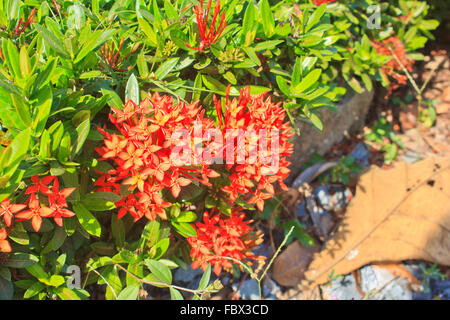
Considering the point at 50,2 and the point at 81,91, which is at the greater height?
the point at 50,2

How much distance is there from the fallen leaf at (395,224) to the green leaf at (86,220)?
4.45 ft

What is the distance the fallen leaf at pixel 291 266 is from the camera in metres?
2.32

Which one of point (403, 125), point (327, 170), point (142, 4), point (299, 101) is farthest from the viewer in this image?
point (403, 125)

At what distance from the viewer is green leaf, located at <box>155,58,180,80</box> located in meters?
1.56

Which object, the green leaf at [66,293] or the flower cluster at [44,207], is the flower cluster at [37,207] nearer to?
the flower cluster at [44,207]

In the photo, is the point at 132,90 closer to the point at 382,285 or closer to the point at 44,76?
the point at 44,76

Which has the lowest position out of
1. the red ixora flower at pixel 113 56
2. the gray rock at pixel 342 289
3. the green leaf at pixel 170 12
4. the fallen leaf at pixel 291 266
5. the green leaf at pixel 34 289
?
the gray rock at pixel 342 289

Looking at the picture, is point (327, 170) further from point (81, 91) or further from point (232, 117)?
point (81, 91)

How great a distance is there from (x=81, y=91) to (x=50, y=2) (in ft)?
2.04

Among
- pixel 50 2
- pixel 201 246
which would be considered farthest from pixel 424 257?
pixel 50 2

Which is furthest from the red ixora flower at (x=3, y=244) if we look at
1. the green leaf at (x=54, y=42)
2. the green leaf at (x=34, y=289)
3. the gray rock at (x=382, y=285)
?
the gray rock at (x=382, y=285)

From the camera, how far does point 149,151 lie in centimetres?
129

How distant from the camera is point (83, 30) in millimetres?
1413
